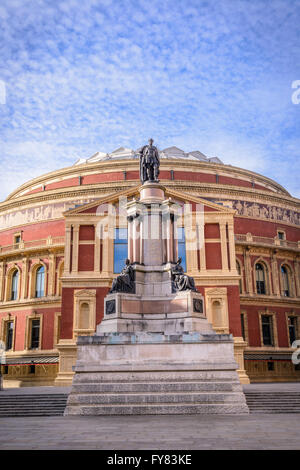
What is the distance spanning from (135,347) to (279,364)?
1135 inches

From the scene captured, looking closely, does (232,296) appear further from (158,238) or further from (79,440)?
(79,440)

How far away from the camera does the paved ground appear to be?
8297 millimetres

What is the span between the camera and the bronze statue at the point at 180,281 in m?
17.4

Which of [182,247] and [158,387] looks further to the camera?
[182,247]

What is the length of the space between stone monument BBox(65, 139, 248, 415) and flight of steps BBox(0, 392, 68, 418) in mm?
1780

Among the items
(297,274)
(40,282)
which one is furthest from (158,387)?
(297,274)

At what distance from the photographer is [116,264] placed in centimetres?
3722

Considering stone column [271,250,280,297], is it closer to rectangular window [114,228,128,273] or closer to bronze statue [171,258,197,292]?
rectangular window [114,228,128,273]

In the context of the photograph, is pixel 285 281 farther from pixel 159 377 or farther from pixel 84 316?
pixel 159 377

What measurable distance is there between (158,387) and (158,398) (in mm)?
390

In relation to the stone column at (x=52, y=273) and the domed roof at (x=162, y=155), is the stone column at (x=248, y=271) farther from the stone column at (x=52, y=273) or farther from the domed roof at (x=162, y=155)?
the domed roof at (x=162, y=155)

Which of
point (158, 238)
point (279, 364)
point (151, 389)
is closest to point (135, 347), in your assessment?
point (151, 389)

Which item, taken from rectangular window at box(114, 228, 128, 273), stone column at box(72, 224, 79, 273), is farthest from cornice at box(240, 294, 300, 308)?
stone column at box(72, 224, 79, 273)

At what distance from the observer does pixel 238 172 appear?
5441 centimetres
